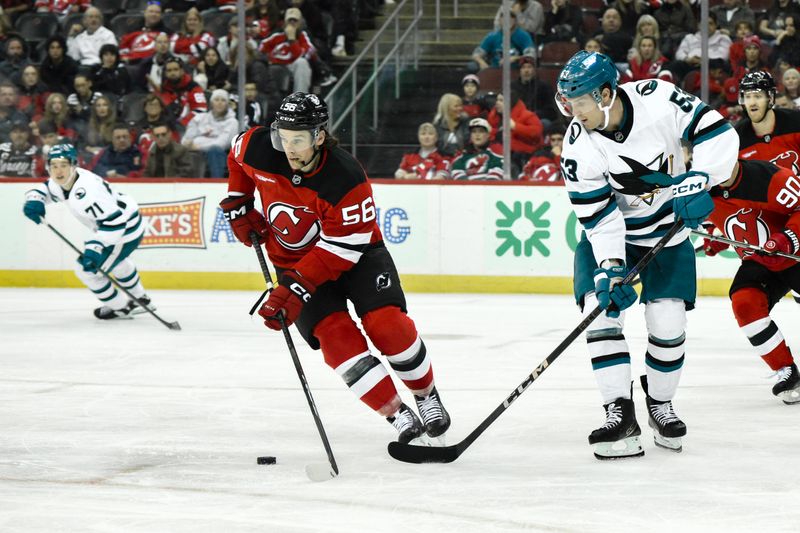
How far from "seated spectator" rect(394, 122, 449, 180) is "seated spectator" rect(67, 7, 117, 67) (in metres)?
2.90

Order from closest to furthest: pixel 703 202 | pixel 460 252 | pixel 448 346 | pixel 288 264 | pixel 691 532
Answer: pixel 691 532 → pixel 703 202 → pixel 288 264 → pixel 448 346 → pixel 460 252

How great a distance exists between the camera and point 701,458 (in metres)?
3.33

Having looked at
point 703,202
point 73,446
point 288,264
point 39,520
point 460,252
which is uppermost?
point 703,202

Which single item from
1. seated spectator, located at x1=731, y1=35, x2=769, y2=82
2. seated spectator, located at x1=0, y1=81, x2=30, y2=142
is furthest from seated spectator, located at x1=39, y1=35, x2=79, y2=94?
seated spectator, located at x1=731, y1=35, x2=769, y2=82

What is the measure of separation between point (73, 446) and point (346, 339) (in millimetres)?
910

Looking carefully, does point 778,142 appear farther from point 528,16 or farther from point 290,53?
point 290,53

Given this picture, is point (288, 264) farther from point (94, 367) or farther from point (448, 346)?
point (448, 346)

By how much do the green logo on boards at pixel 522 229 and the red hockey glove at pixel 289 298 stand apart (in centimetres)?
555

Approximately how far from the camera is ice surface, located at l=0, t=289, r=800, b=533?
8.87ft

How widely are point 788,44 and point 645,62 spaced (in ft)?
3.29

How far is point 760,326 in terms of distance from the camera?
4277mm

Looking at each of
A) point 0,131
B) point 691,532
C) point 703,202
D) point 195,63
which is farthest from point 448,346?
point 0,131

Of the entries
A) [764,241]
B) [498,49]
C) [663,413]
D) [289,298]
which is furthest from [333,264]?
[498,49]

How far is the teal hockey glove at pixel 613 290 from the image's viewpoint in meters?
3.18
